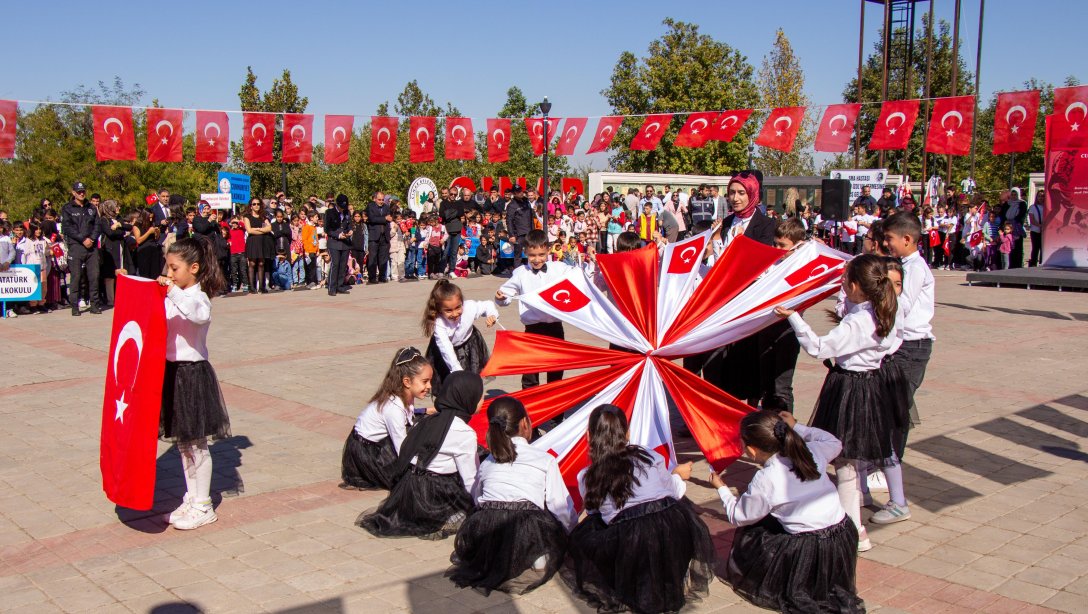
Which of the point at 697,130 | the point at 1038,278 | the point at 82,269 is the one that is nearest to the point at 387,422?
the point at 82,269

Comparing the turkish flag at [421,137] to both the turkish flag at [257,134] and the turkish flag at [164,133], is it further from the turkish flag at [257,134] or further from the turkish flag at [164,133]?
the turkish flag at [164,133]

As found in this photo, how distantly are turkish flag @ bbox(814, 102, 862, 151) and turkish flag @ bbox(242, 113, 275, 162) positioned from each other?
41.7ft

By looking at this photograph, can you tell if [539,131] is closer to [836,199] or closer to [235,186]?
[836,199]

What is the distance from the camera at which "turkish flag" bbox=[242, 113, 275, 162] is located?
2061 centimetres

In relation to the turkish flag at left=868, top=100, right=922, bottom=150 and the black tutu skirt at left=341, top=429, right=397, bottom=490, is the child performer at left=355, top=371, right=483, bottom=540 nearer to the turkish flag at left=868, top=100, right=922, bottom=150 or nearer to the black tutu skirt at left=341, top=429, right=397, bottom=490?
the black tutu skirt at left=341, top=429, right=397, bottom=490

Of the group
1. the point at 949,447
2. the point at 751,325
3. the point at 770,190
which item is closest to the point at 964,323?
the point at 949,447

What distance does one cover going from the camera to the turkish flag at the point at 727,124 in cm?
2225

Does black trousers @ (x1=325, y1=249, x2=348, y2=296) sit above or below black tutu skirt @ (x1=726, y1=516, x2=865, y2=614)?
above

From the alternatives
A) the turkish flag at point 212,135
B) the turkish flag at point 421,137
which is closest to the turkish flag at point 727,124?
the turkish flag at point 421,137

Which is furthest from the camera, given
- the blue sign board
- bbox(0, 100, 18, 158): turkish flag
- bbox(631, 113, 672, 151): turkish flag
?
the blue sign board

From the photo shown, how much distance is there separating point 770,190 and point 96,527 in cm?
3109

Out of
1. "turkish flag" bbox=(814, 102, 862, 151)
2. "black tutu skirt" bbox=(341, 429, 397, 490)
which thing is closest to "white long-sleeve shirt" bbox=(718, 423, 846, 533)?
"black tutu skirt" bbox=(341, 429, 397, 490)

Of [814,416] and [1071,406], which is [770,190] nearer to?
[1071,406]

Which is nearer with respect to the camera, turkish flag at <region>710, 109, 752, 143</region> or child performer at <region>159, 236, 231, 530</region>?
child performer at <region>159, 236, 231, 530</region>
